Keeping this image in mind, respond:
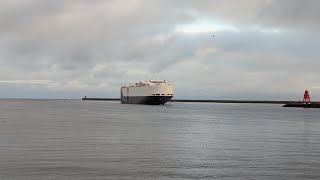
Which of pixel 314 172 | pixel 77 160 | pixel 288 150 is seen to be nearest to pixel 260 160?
pixel 314 172

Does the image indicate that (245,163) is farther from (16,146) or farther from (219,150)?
(16,146)

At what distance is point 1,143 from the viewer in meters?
32.3

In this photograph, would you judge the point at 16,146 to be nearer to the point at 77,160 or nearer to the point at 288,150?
the point at 77,160

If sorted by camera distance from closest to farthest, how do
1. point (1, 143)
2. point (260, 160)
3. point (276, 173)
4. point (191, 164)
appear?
point (276, 173)
point (191, 164)
point (260, 160)
point (1, 143)

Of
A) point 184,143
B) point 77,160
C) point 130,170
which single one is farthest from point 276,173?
point 184,143

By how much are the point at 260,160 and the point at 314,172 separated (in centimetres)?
423

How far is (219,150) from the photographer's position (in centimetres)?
3027

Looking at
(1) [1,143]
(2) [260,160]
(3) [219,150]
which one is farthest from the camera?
(1) [1,143]

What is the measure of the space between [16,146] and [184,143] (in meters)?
12.3

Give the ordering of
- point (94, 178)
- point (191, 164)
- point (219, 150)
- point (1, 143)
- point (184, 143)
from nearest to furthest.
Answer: point (94, 178), point (191, 164), point (219, 150), point (1, 143), point (184, 143)

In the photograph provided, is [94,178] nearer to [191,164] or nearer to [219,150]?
[191,164]

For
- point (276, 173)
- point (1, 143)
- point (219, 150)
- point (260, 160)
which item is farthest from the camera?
point (1, 143)

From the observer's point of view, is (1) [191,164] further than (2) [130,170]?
Yes

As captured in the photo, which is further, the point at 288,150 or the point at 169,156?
the point at 288,150
